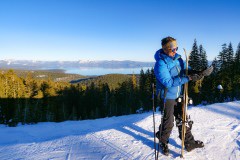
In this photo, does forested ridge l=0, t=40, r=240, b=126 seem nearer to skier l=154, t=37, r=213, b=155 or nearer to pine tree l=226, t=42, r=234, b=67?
pine tree l=226, t=42, r=234, b=67

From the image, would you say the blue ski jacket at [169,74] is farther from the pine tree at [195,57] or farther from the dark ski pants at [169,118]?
the pine tree at [195,57]

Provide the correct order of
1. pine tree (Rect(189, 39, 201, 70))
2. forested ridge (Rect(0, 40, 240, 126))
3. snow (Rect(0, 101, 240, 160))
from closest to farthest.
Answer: snow (Rect(0, 101, 240, 160)) < pine tree (Rect(189, 39, 201, 70)) < forested ridge (Rect(0, 40, 240, 126))

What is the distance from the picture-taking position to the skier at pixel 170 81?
16.0ft

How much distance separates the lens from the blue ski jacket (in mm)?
4863

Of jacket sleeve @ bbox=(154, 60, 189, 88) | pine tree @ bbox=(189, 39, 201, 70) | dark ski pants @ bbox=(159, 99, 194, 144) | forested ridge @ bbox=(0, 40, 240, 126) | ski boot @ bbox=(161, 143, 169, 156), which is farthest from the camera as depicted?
forested ridge @ bbox=(0, 40, 240, 126)

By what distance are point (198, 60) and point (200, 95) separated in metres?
8.12

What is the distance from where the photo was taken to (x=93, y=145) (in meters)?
6.51

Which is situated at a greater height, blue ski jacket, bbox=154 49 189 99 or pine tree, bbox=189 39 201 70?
pine tree, bbox=189 39 201 70

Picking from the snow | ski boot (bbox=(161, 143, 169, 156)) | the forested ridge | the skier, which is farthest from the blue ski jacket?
the forested ridge

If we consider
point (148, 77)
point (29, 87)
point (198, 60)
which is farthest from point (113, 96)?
point (198, 60)

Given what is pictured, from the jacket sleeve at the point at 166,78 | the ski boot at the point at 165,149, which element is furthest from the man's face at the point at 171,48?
the ski boot at the point at 165,149

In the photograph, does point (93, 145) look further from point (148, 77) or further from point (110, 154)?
point (148, 77)

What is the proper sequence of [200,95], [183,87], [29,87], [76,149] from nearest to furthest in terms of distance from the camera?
[183,87]
[76,149]
[200,95]
[29,87]

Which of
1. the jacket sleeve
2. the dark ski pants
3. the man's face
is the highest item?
the man's face
